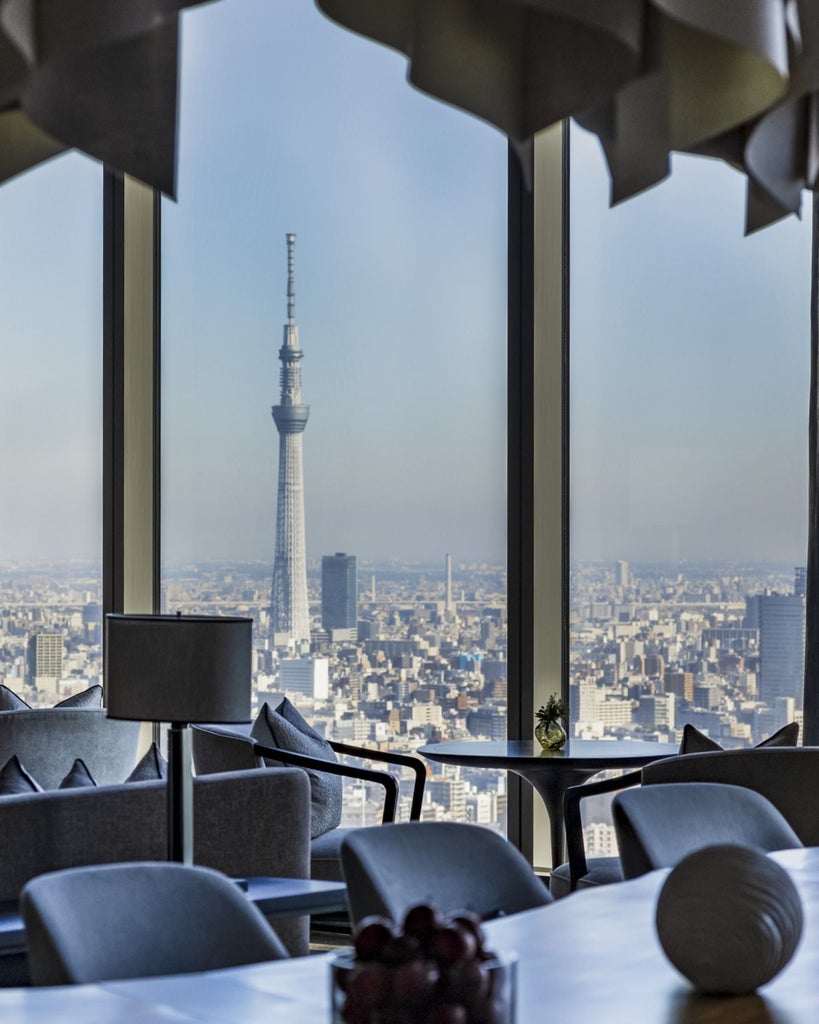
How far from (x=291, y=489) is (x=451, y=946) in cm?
532

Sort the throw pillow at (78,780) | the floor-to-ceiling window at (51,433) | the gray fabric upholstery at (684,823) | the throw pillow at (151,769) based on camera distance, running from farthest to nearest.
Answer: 1. the floor-to-ceiling window at (51,433)
2. the throw pillow at (151,769)
3. the throw pillow at (78,780)
4. the gray fabric upholstery at (684,823)

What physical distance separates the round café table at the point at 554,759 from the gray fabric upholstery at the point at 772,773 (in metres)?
0.93

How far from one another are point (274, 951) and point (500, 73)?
142 centimetres

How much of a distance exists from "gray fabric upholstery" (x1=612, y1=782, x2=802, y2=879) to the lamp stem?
1.13 meters

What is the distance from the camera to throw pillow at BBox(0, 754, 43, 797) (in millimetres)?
3672

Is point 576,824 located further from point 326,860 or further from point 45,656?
point 45,656

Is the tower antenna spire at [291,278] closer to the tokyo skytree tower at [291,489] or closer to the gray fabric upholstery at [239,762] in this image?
the tokyo skytree tower at [291,489]

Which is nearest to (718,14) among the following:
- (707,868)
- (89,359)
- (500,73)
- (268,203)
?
(500,73)

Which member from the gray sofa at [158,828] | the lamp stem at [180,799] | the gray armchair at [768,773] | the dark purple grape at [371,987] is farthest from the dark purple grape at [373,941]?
the gray armchair at [768,773]

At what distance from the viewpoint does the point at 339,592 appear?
6652mm

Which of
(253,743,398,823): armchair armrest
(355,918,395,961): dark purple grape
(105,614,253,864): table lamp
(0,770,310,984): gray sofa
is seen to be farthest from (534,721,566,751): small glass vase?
(355,918,395,961): dark purple grape

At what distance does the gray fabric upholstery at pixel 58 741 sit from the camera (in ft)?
18.0

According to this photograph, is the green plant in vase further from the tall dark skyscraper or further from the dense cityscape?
the tall dark skyscraper

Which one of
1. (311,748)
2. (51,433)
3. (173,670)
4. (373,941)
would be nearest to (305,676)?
(311,748)
